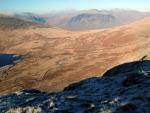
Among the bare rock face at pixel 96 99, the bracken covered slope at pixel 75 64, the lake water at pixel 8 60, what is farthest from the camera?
the lake water at pixel 8 60

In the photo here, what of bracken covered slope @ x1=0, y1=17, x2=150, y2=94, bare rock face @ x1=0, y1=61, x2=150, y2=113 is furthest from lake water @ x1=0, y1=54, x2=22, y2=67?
bare rock face @ x1=0, y1=61, x2=150, y2=113

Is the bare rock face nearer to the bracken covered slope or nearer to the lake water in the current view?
the bracken covered slope

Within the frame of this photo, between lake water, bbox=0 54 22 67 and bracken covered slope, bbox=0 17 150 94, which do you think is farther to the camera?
lake water, bbox=0 54 22 67

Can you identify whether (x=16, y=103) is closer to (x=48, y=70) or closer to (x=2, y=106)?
(x=2, y=106)

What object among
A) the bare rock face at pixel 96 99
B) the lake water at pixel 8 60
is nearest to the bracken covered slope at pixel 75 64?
the lake water at pixel 8 60

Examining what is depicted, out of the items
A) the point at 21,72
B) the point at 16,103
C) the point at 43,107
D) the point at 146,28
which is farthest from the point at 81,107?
the point at 146,28

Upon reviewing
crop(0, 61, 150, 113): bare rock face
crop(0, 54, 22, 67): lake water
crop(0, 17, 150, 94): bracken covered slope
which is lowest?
crop(0, 54, 22, 67): lake water

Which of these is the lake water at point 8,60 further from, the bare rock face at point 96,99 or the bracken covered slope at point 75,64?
the bare rock face at point 96,99

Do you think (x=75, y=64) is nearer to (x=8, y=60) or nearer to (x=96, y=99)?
(x=8, y=60)

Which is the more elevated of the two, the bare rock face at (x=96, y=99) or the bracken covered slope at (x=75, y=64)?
the bare rock face at (x=96, y=99)

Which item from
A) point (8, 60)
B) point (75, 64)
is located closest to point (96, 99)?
point (75, 64)
